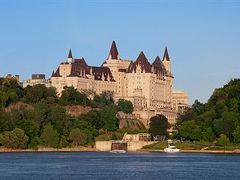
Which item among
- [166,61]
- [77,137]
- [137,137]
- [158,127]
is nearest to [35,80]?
[166,61]

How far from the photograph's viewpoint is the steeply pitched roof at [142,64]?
171500mm

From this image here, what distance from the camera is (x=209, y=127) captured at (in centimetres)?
12056

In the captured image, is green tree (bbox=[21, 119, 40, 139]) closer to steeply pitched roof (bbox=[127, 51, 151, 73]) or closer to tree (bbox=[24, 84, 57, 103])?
tree (bbox=[24, 84, 57, 103])

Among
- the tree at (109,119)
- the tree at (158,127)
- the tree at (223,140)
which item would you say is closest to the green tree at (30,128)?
the tree at (109,119)

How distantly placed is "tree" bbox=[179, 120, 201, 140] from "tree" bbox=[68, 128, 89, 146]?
1462 cm

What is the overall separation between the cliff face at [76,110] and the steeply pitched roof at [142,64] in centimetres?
2667

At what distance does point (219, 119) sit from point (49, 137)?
25.0 metres

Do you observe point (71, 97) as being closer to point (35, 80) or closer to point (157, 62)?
point (157, 62)

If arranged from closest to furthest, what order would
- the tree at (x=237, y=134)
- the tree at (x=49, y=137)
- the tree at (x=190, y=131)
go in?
the tree at (x=237, y=134) < the tree at (x=190, y=131) < the tree at (x=49, y=137)

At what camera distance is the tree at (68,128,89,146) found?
125m

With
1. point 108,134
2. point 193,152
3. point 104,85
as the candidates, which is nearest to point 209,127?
point 193,152

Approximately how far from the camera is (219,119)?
389 ft

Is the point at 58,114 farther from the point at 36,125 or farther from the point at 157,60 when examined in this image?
the point at 157,60

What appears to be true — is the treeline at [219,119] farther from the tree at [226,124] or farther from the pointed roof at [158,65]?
the pointed roof at [158,65]
